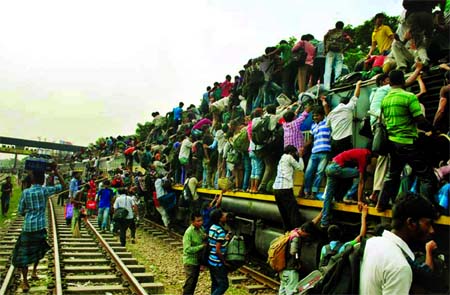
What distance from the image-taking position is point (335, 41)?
809 centimetres

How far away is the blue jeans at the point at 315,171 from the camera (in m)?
6.27

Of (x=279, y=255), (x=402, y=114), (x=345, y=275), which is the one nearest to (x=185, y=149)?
(x=279, y=255)

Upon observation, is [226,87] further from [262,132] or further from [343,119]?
[343,119]

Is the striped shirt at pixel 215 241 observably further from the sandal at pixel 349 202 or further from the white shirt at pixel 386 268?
the white shirt at pixel 386 268

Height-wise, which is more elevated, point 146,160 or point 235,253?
point 146,160

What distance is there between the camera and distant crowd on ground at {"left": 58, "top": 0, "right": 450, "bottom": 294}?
104 inches

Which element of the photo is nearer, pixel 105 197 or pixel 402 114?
pixel 402 114

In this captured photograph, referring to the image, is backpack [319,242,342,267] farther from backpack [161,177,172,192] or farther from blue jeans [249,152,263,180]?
backpack [161,177,172,192]

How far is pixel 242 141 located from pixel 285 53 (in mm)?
2056

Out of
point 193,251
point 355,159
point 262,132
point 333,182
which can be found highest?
point 262,132

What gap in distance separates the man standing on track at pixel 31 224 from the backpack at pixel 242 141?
3352 mm

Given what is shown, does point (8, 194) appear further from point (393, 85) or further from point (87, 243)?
point (393, 85)

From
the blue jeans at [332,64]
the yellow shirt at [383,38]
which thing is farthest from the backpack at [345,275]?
the yellow shirt at [383,38]

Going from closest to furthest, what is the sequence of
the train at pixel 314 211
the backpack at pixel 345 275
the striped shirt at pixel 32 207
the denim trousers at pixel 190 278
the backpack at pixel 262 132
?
the backpack at pixel 345 275, the train at pixel 314 211, the denim trousers at pixel 190 278, the striped shirt at pixel 32 207, the backpack at pixel 262 132
